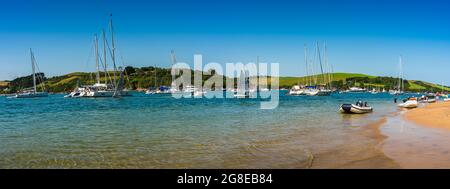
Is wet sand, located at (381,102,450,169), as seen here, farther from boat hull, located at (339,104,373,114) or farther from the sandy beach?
boat hull, located at (339,104,373,114)

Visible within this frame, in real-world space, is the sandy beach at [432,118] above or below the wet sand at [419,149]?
below

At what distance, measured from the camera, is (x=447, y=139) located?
2206 cm

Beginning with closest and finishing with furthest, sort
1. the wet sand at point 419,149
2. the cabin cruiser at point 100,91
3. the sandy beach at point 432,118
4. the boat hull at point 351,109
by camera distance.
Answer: the wet sand at point 419,149
the sandy beach at point 432,118
the boat hull at point 351,109
the cabin cruiser at point 100,91

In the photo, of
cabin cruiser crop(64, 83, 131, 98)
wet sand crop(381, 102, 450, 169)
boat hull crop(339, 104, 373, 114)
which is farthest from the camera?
cabin cruiser crop(64, 83, 131, 98)

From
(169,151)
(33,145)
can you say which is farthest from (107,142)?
(169,151)

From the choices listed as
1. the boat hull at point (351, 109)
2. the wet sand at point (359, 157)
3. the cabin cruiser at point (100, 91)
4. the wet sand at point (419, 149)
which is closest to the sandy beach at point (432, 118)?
the wet sand at point (419, 149)

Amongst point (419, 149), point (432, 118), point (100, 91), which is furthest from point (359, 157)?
point (100, 91)

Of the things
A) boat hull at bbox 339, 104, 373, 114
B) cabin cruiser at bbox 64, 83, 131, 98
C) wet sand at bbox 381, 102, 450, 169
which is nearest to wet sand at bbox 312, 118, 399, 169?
wet sand at bbox 381, 102, 450, 169

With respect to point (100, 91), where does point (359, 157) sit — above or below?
above

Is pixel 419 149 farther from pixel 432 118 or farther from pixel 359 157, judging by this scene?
pixel 432 118

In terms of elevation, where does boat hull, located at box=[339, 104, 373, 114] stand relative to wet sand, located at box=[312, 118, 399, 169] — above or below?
below

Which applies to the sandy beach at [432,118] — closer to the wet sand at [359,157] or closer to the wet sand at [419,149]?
the wet sand at [419,149]
